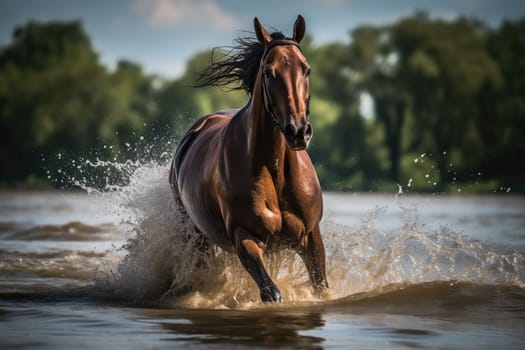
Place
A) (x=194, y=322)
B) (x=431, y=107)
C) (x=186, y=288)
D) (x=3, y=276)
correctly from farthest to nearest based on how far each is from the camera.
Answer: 1. (x=431, y=107)
2. (x=3, y=276)
3. (x=186, y=288)
4. (x=194, y=322)

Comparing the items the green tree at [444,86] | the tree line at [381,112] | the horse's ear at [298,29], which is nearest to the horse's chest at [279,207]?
the horse's ear at [298,29]

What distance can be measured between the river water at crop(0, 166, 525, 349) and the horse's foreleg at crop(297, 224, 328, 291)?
18 cm

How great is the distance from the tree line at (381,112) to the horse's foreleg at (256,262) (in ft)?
107

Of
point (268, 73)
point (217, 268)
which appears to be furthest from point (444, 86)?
point (268, 73)

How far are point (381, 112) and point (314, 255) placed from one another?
42.8 metres

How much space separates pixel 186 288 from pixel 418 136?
3983cm

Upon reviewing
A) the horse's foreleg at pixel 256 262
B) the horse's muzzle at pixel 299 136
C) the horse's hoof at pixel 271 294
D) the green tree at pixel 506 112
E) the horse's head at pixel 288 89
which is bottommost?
the horse's hoof at pixel 271 294

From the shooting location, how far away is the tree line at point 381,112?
143 feet

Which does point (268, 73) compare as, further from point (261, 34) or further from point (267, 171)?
point (267, 171)

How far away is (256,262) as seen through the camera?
21.1 ft

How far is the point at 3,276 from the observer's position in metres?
9.38

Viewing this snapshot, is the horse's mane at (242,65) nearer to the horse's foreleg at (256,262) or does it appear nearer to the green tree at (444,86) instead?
the horse's foreleg at (256,262)

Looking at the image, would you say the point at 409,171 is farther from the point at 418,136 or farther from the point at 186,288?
the point at 186,288

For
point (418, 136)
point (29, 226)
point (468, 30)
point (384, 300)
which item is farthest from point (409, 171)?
point (384, 300)
